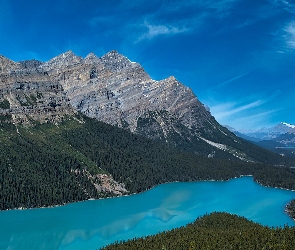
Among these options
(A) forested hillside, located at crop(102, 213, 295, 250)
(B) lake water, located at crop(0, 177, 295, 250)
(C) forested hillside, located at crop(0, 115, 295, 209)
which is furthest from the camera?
(C) forested hillside, located at crop(0, 115, 295, 209)

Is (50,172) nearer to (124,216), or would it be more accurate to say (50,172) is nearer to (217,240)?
(124,216)

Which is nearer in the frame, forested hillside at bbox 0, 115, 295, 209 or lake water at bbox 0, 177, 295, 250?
lake water at bbox 0, 177, 295, 250

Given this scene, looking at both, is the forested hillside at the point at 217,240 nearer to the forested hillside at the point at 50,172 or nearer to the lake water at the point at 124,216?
the lake water at the point at 124,216

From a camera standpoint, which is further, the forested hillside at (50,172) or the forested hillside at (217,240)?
the forested hillside at (50,172)

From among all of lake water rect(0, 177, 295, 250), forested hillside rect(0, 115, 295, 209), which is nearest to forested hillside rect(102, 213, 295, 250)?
lake water rect(0, 177, 295, 250)

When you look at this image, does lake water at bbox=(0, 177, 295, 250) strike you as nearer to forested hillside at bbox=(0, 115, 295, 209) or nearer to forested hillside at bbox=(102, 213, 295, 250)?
forested hillside at bbox=(0, 115, 295, 209)

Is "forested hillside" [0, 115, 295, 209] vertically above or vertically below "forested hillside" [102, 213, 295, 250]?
above

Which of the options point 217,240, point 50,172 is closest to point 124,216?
point 50,172

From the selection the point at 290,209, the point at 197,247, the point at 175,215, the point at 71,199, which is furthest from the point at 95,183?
the point at 197,247

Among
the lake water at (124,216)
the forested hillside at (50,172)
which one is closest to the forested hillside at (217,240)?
the lake water at (124,216)
